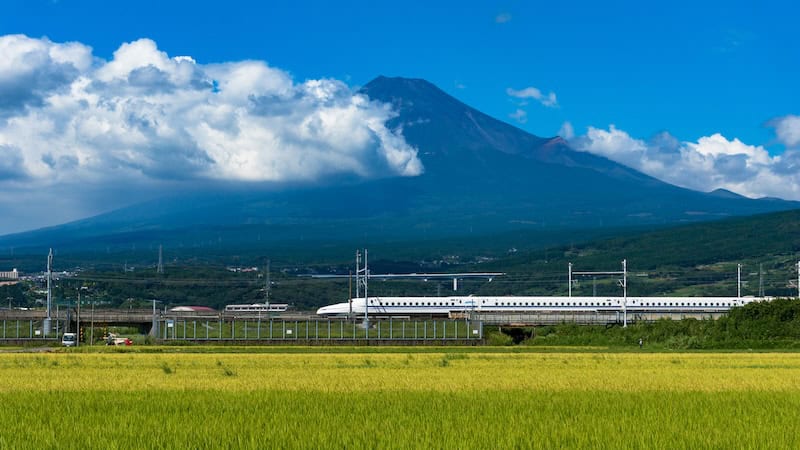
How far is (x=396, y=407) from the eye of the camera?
21094 mm

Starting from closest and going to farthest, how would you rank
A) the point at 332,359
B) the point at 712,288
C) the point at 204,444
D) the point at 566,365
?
the point at 204,444, the point at 566,365, the point at 332,359, the point at 712,288

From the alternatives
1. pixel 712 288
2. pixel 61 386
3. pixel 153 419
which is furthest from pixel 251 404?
pixel 712 288

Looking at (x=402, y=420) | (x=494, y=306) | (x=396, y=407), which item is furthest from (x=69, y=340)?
(x=402, y=420)

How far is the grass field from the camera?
16688 mm

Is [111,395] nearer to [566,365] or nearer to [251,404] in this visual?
[251,404]

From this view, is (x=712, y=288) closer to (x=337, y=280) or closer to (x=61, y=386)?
(x=337, y=280)

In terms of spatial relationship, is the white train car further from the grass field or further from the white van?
the grass field

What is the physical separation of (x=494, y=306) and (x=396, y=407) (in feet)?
297

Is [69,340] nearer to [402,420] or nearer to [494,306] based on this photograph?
[494,306]

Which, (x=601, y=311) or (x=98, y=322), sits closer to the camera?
(x=98, y=322)

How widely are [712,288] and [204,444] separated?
6875 inches

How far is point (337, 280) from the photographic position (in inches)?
7766

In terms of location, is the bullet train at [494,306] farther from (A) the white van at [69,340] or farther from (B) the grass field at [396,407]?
(B) the grass field at [396,407]

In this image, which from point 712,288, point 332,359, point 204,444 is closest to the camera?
point 204,444
